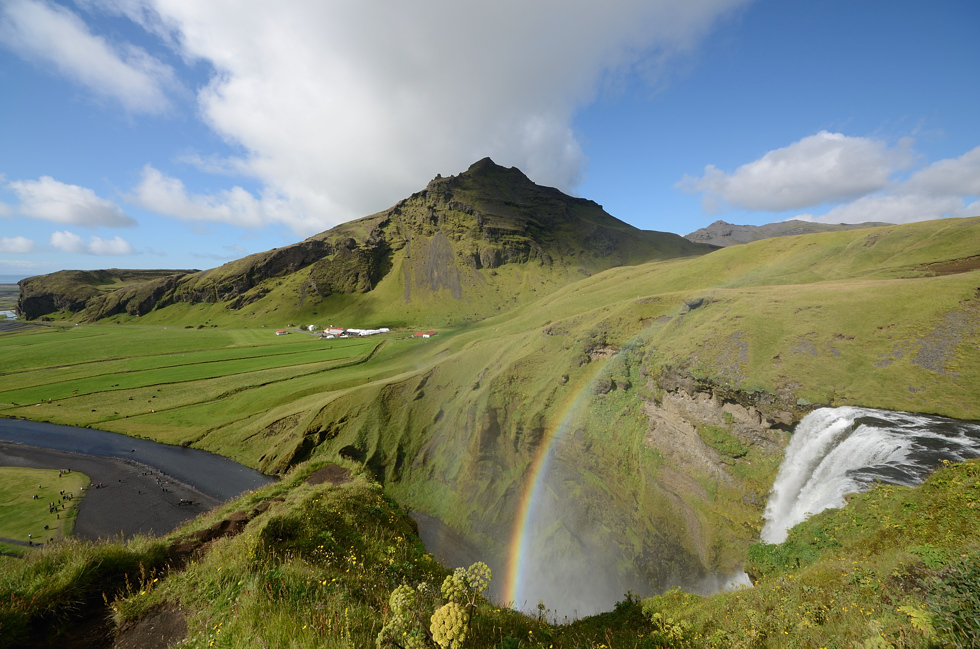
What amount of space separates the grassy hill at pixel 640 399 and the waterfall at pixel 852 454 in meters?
1.25

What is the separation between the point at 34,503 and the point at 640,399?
75.4 meters

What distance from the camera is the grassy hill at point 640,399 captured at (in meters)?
26.0

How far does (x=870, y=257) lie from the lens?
51.4 metres

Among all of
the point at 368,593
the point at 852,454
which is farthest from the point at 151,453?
the point at 852,454

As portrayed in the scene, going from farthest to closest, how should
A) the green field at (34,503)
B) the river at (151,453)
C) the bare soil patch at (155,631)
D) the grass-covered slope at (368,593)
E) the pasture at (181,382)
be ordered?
the pasture at (181,382) → the river at (151,453) → the green field at (34,503) → the bare soil patch at (155,631) → the grass-covered slope at (368,593)

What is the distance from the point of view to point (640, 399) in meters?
36.6

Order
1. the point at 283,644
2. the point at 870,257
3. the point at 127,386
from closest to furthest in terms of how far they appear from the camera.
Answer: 1. the point at 283,644
2. the point at 870,257
3. the point at 127,386

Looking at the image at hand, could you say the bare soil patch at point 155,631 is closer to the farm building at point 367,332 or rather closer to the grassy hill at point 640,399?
the grassy hill at point 640,399

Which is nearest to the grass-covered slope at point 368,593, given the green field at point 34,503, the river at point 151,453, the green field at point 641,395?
the green field at point 641,395

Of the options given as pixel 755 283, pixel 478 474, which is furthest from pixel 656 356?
pixel 755 283

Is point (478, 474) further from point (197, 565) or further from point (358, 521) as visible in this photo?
point (197, 565)

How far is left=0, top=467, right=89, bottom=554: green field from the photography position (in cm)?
3753

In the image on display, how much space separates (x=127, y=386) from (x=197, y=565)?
358 ft

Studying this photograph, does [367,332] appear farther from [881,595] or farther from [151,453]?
[881,595]
